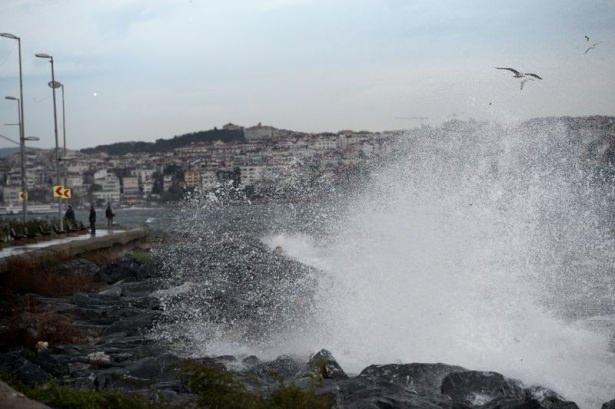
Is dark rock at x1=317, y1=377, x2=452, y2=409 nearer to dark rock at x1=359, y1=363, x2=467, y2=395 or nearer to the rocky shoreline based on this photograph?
the rocky shoreline

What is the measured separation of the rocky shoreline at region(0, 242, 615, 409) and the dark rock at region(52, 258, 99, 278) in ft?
26.2

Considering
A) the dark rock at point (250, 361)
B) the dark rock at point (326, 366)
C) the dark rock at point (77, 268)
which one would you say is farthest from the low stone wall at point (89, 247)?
the dark rock at point (326, 366)

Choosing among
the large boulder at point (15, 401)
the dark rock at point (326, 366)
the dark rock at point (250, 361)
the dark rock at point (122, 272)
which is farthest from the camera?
the dark rock at point (122, 272)

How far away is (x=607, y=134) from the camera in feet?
180

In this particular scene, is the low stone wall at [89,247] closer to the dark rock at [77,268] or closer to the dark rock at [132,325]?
the dark rock at [77,268]

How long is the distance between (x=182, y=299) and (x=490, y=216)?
1044 centimetres

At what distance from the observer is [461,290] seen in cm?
1591

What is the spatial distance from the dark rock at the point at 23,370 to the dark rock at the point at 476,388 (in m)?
5.52

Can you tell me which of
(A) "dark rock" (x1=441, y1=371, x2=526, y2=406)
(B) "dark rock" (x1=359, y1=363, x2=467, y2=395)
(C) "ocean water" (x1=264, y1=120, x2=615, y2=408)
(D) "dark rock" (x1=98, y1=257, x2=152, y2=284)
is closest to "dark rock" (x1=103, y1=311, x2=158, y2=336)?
(C) "ocean water" (x1=264, y1=120, x2=615, y2=408)

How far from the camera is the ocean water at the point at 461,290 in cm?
1285

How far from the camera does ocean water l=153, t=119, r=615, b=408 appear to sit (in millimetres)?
12852

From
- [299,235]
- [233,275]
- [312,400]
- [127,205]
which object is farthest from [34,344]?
[127,205]

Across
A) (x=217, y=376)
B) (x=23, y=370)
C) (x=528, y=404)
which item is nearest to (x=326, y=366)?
(x=528, y=404)

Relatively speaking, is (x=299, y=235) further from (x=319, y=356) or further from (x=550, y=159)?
(x=319, y=356)
